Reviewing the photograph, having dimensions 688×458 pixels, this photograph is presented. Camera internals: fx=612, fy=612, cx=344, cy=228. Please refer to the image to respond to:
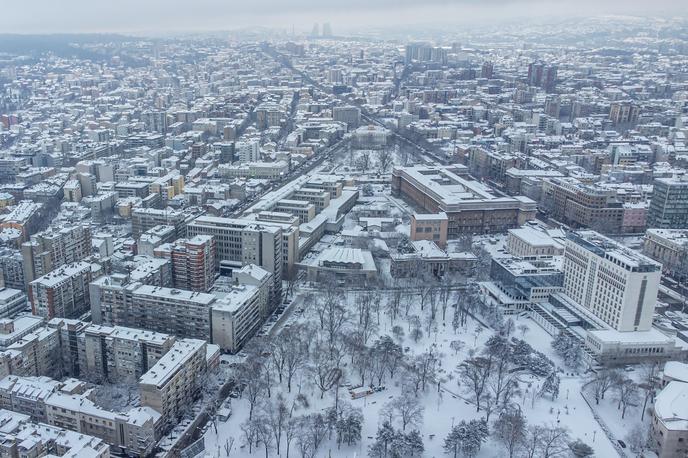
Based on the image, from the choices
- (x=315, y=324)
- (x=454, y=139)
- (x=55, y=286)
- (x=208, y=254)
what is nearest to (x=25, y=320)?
(x=55, y=286)

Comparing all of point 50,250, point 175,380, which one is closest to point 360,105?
point 50,250

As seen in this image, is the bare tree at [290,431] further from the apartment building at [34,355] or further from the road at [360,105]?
the road at [360,105]

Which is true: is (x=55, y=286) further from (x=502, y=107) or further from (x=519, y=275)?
(x=502, y=107)

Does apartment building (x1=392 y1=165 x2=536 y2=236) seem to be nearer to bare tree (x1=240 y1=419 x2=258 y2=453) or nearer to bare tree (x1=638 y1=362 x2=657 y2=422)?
bare tree (x1=638 y1=362 x2=657 y2=422)

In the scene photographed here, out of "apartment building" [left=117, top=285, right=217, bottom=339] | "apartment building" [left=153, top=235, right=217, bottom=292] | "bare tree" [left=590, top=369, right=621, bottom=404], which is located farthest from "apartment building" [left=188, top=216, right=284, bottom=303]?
"bare tree" [left=590, top=369, right=621, bottom=404]

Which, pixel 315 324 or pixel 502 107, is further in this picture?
pixel 502 107

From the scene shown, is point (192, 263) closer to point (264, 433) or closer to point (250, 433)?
point (250, 433)
